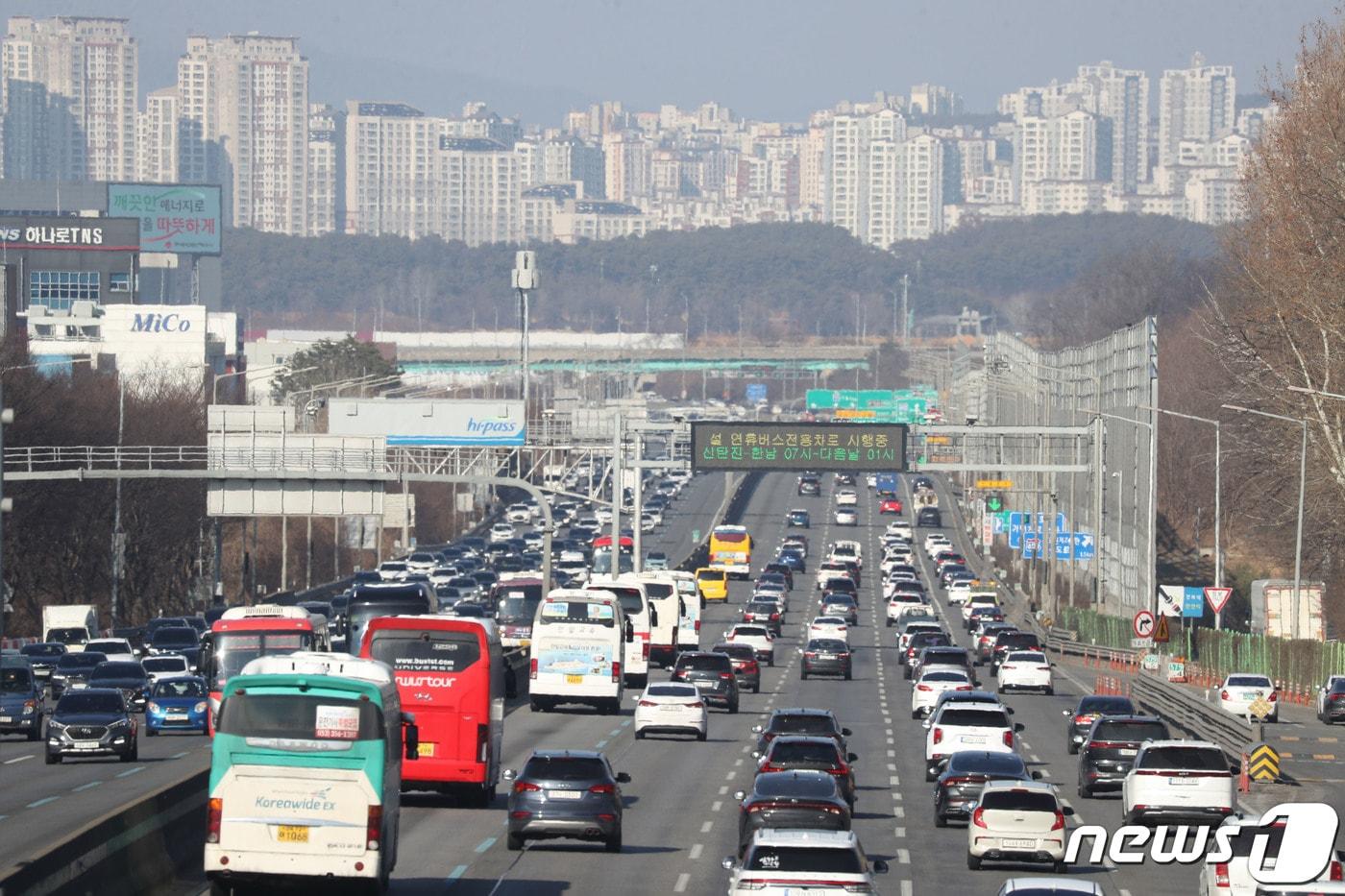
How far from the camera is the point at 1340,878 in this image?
22.5 metres

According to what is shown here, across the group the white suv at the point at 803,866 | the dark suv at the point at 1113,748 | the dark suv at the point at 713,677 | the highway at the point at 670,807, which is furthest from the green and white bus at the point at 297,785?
the dark suv at the point at 713,677

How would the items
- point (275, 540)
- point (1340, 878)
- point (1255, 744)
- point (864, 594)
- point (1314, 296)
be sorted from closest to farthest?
1. point (1340, 878)
2. point (1255, 744)
3. point (1314, 296)
4. point (864, 594)
5. point (275, 540)

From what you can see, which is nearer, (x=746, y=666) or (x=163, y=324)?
(x=746, y=666)

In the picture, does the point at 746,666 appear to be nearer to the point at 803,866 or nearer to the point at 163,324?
the point at 803,866

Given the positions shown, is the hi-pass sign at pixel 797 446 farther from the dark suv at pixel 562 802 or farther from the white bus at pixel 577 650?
the dark suv at pixel 562 802

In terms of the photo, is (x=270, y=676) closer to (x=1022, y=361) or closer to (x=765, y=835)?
(x=765, y=835)

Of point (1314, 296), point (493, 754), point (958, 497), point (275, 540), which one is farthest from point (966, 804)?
point (958, 497)

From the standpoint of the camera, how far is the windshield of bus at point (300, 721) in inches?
929

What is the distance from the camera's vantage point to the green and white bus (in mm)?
23422

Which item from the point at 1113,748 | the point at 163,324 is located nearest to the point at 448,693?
the point at 1113,748

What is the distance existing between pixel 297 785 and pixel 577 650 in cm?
2938

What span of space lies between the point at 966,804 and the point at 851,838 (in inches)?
443

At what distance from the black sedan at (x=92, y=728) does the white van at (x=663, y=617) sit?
87.9 feet

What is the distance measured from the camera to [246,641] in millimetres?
44750
